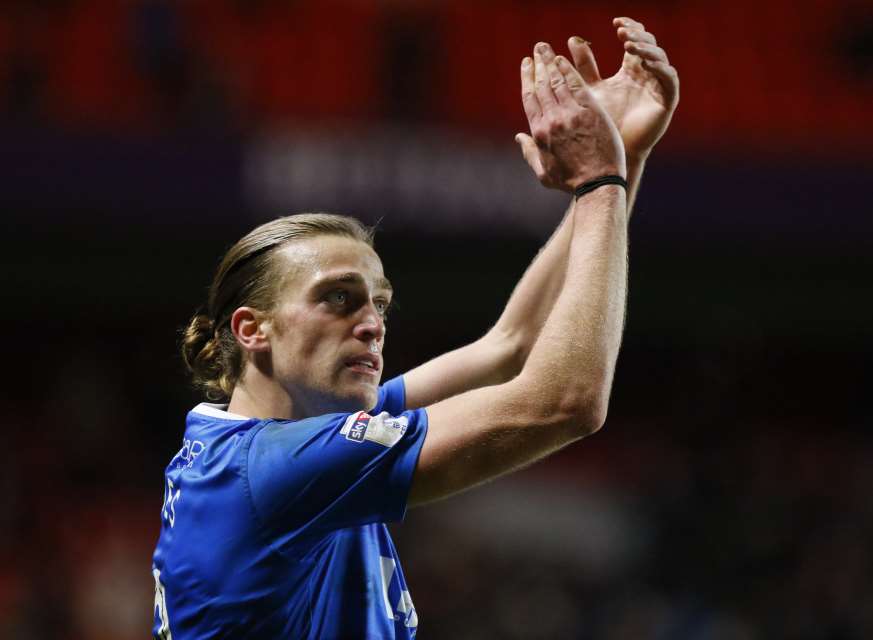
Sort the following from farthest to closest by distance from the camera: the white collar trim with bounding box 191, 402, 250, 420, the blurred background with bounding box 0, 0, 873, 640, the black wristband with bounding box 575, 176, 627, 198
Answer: the blurred background with bounding box 0, 0, 873, 640 → the white collar trim with bounding box 191, 402, 250, 420 → the black wristband with bounding box 575, 176, 627, 198

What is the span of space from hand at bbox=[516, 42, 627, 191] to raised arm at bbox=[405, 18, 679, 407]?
0.20 feet

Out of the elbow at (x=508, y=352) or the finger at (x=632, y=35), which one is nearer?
the finger at (x=632, y=35)

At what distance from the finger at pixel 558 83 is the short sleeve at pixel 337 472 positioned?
0.78 metres

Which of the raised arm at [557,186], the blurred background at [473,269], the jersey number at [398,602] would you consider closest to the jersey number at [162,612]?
the jersey number at [398,602]

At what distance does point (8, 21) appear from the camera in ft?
33.8

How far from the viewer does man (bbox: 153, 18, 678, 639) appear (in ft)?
8.54

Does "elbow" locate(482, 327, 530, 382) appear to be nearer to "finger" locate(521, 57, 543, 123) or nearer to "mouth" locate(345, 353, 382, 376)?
"mouth" locate(345, 353, 382, 376)

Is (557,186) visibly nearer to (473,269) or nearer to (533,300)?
(533,300)

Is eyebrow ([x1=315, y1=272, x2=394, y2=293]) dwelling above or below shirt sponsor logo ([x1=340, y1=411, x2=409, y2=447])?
above

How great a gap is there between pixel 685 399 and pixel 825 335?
6.83ft

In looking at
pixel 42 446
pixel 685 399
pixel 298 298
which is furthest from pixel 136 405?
pixel 298 298

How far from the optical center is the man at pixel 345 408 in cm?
260

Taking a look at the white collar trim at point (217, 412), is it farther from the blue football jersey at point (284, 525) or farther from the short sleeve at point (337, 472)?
Answer: the short sleeve at point (337, 472)

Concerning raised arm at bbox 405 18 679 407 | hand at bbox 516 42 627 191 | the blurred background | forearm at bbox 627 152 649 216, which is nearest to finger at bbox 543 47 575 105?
hand at bbox 516 42 627 191
